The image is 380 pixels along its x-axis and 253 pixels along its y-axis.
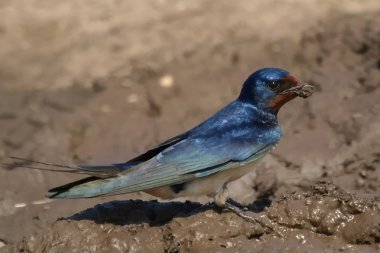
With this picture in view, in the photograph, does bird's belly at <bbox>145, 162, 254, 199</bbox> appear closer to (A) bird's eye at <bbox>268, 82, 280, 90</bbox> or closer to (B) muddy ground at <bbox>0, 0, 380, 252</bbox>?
(B) muddy ground at <bbox>0, 0, 380, 252</bbox>

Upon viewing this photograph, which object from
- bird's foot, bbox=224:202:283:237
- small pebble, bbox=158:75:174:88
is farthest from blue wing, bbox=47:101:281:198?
small pebble, bbox=158:75:174:88

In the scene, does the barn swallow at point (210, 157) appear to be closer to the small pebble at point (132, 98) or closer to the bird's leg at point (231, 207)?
the bird's leg at point (231, 207)

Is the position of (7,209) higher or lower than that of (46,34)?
lower

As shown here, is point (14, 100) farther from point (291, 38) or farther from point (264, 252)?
point (264, 252)

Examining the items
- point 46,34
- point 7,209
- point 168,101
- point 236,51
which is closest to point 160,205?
point 7,209

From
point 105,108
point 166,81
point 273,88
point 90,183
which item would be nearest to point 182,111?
point 166,81

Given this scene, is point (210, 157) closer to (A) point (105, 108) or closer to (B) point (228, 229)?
(B) point (228, 229)
